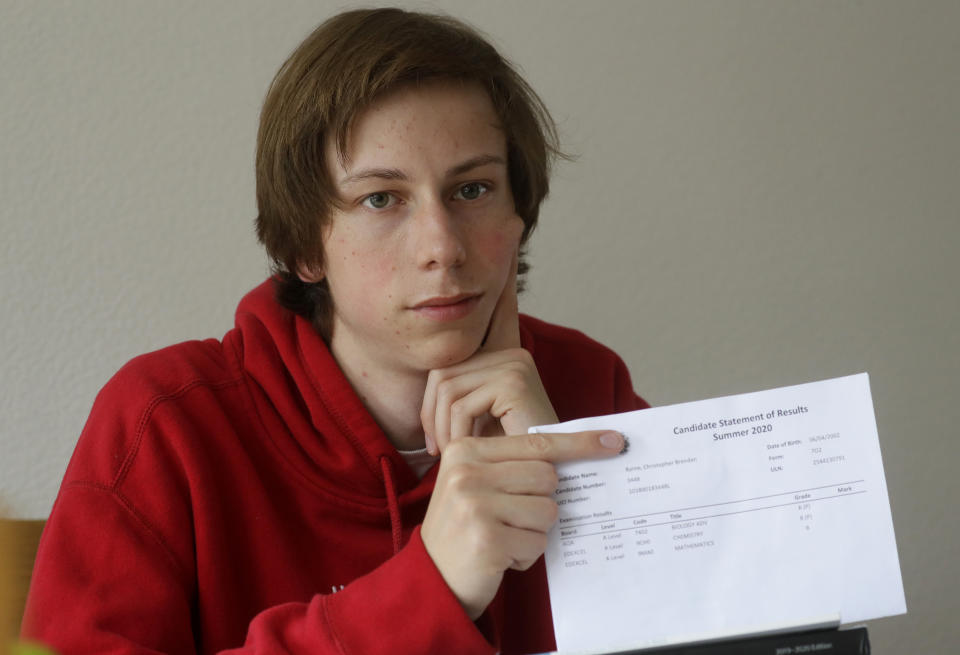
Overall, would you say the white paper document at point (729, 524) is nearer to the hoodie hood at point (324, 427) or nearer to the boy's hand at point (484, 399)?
the boy's hand at point (484, 399)

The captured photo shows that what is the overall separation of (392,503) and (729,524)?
1.56ft

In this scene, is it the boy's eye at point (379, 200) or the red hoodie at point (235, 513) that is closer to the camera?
the red hoodie at point (235, 513)

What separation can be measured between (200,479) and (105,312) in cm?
72

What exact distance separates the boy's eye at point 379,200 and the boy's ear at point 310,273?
16cm

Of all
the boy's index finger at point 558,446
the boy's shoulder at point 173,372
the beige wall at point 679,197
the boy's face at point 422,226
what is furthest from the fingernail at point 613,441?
the beige wall at point 679,197

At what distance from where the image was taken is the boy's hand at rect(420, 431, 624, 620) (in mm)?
902

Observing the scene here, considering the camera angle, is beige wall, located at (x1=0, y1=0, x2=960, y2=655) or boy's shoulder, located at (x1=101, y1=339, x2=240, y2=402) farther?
beige wall, located at (x1=0, y1=0, x2=960, y2=655)

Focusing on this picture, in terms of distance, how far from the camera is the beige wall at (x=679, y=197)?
5.78ft

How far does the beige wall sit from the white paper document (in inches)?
41.8

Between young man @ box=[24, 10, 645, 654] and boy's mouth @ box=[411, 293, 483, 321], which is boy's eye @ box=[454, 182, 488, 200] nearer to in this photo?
young man @ box=[24, 10, 645, 654]

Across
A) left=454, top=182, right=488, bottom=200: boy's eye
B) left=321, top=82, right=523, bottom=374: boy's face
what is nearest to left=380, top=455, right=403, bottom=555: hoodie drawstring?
left=321, top=82, right=523, bottom=374: boy's face

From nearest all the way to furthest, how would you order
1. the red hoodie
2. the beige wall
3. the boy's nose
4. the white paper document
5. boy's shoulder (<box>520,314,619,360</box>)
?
the white paper document → the red hoodie → the boy's nose → boy's shoulder (<box>520,314,619,360</box>) → the beige wall

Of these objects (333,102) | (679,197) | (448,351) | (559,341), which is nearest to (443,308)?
(448,351)

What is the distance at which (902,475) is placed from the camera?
2051 millimetres
